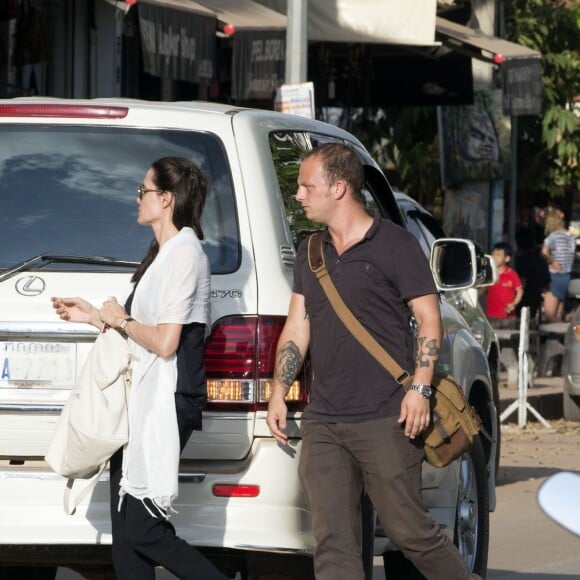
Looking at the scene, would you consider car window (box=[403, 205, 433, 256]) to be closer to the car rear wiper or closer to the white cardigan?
the car rear wiper

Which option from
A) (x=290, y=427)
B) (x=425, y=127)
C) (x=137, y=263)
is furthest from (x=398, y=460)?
(x=425, y=127)

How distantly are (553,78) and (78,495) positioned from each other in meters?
17.9

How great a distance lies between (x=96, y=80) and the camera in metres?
15.1

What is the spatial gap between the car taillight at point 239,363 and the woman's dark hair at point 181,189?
31cm

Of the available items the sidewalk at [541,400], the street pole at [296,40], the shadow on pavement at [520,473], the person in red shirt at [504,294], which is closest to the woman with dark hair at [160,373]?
the shadow on pavement at [520,473]

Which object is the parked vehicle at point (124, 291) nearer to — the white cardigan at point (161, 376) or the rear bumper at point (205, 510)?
the rear bumper at point (205, 510)

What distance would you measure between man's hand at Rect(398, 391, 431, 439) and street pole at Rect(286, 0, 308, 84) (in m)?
8.88

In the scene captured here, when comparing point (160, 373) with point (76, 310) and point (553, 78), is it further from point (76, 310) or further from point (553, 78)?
point (553, 78)

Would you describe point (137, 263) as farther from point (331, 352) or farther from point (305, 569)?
point (305, 569)

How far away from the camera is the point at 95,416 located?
202 inches

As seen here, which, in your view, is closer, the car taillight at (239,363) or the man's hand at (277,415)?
the man's hand at (277,415)

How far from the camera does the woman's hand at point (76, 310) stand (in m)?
5.15

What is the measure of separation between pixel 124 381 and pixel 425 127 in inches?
640

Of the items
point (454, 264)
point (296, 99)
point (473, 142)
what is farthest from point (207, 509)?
point (473, 142)
